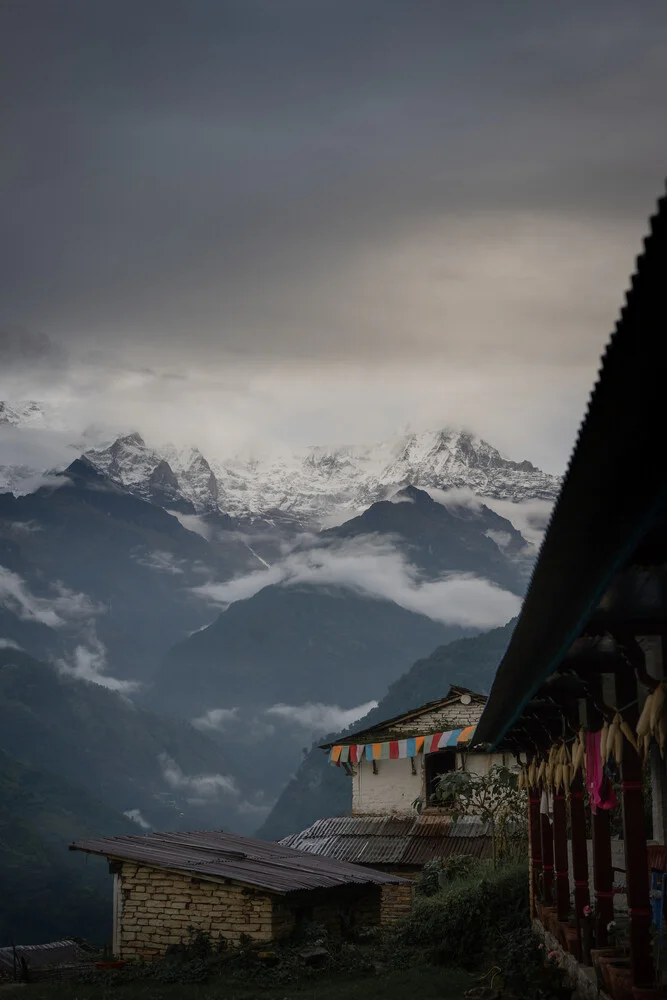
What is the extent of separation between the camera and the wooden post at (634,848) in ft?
29.7

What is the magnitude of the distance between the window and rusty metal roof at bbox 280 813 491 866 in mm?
1179

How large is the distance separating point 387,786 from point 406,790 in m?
0.81

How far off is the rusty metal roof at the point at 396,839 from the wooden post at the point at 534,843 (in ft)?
50.1

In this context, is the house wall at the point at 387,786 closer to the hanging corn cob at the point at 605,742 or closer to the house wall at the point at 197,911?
the house wall at the point at 197,911

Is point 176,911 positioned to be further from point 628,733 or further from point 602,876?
point 628,733

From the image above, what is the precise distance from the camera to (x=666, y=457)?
4848 mm

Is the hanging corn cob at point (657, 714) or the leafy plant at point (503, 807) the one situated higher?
the hanging corn cob at point (657, 714)

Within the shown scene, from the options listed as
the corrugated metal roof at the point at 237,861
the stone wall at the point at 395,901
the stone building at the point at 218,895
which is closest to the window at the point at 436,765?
the stone wall at the point at 395,901

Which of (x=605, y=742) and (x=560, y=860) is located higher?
(x=605, y=742)

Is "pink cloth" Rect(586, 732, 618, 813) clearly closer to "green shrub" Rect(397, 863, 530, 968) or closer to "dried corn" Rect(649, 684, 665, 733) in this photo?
"dried corn" Rect(649, 684, 665, 733)

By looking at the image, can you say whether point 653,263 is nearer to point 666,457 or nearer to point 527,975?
point 666,457

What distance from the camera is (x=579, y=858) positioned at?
41.0 feet

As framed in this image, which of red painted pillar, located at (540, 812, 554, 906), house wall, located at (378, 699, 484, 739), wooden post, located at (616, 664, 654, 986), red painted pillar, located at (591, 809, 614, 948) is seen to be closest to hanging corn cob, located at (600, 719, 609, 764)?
wooden post, located at (616, 664, 654, 986)

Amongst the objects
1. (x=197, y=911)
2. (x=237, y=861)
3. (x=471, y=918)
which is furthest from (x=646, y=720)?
(x=237, y=861)
